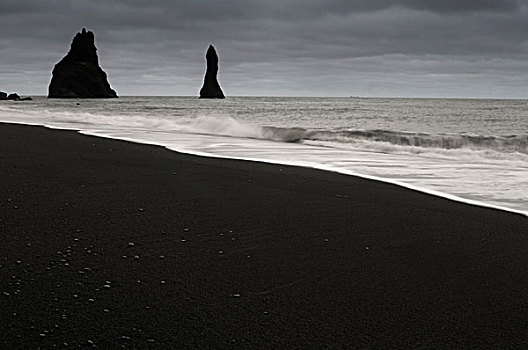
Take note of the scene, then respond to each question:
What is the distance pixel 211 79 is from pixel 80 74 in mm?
26048

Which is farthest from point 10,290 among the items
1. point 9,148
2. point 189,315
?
point 9,148

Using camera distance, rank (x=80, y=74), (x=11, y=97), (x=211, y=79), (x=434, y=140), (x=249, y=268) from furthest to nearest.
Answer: (x=211, y=79) < (x=80, y=74) < (x=11, y=97) < (x=434, y=140) < (x=249, y=268)

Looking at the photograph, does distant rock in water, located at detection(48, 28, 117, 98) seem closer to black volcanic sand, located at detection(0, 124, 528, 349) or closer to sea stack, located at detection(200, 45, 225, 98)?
sea stack, located at detection(200, 45, 225, 98)

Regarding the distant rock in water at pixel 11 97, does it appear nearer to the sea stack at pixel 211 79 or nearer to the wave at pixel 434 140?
the sea stack at pixel 211 79

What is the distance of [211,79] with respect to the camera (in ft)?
360

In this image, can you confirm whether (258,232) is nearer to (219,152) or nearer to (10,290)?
(10,290)

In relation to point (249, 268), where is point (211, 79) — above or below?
above

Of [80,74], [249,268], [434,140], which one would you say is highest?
[80,74]

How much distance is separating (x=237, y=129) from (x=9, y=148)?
7.45 metres

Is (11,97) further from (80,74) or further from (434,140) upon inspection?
(434,140)

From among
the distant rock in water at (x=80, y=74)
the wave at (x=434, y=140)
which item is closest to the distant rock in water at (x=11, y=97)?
the distant rock in water at (x=80, y=74)

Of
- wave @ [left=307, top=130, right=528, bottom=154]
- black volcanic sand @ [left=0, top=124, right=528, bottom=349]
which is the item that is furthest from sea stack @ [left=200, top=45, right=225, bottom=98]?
black volcanic sand @ [left=0, top=124, right=528, bottom=349]

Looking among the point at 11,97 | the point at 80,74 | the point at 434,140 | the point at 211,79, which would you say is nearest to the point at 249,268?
the point at 434,140

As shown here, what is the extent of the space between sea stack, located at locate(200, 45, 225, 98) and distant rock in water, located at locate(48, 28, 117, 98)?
61.3 ft
